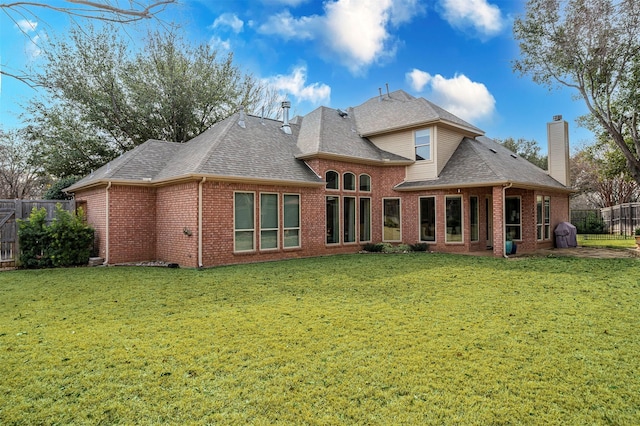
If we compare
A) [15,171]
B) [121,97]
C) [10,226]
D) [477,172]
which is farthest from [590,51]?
[15,171]

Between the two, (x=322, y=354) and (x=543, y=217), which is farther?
(x=543, y=217)

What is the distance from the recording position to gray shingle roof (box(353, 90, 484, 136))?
15.0 meters

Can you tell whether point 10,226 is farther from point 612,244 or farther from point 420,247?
point 612,244

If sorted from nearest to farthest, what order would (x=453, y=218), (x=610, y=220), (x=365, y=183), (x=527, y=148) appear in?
(x=453, y=218), (x=365, y=183), (x=610, y=220), (x=527, y=148)

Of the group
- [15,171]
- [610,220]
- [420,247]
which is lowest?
[420,247]

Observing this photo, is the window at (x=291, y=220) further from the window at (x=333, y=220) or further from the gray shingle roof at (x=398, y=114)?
the gray shingle roof at (x=398, y=114)

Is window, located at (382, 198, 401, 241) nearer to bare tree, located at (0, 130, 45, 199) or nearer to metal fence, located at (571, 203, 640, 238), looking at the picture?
metal fence, located at (571, 203, 640, 238)

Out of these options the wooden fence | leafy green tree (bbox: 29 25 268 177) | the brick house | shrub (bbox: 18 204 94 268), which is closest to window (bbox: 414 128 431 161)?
the brick house

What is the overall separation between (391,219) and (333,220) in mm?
2774

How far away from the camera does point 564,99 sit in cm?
1766

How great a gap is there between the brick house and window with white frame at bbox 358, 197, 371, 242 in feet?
0.15

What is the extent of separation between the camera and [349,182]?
14.5 metres

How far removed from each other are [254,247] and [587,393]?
31.9 ft

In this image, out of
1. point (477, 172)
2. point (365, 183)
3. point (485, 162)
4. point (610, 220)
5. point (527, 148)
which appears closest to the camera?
point (477, 172)
